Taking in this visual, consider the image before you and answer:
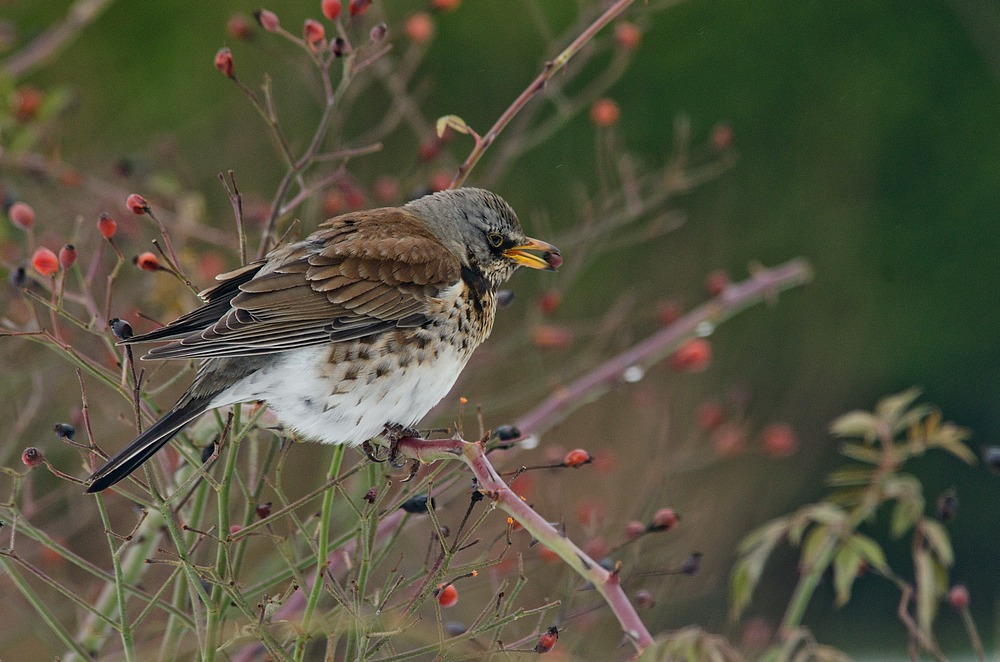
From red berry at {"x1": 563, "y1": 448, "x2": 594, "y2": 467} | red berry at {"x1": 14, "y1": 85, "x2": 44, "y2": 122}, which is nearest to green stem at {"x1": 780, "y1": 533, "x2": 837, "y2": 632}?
red berry at {"x1": 563, "y1": 448, "x2": 594, "y2": 467}

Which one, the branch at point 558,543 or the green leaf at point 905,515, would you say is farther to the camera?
the green leaf at point 905,515

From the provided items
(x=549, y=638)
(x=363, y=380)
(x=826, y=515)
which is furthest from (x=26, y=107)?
(x=826, y=515)

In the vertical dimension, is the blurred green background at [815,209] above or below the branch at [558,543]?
below

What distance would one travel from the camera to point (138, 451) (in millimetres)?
1470

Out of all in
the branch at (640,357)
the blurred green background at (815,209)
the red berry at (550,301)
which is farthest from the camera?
the blurred green background at (815,209)

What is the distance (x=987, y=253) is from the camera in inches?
197

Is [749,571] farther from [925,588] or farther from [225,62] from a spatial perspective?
[225,62]

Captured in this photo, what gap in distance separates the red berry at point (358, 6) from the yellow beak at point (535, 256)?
0.57 meters

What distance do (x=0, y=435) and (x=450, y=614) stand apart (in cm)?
128

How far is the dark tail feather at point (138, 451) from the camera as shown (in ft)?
4.74

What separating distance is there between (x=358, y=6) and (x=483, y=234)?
589 millimetres

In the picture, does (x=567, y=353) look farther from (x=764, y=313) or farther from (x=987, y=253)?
(x=987, y=253)

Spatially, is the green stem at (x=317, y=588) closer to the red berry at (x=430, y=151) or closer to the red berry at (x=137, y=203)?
the red berry at (x=137, y=203)

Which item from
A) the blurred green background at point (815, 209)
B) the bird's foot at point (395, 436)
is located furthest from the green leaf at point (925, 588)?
the blurred green background at point (815, 209)
